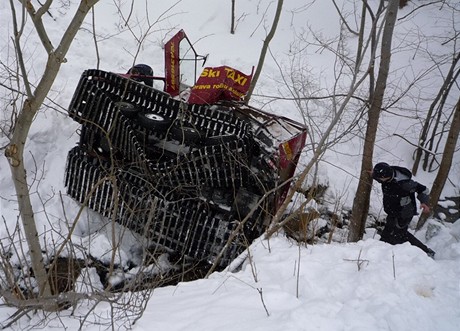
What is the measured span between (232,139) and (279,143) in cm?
60

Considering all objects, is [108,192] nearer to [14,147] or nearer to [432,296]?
[14,147]

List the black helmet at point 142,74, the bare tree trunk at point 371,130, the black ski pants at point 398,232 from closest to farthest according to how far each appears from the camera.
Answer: the black ski pants at point 398,232, the black helmet at point 142,74, the bare tree trunk at point 371,130

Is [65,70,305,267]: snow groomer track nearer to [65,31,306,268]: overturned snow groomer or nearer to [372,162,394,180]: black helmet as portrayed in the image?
[65,31,306,268]: overturned snow groomer

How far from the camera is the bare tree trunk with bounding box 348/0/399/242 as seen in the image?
640 cm

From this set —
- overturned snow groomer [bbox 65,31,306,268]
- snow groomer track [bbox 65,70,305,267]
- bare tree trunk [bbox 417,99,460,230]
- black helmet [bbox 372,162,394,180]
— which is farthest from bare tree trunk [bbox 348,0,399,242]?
snow groomer track [bbox 65,70,305,267]

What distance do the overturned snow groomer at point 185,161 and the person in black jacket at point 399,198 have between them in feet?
3.81

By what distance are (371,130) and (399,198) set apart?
58.5 inches

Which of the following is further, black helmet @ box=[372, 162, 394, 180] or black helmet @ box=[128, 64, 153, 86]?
black helmet @ box=[128, 64, 153, 86]

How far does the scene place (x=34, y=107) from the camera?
10.0 ft

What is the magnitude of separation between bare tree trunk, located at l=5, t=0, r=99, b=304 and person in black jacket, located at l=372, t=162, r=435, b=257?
13.1 ft

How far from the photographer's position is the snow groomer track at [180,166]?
5.00 meters

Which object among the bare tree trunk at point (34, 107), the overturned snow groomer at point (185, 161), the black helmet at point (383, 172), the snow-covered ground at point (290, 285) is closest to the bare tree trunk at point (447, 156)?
the snow-covered ground at point (290, 285)

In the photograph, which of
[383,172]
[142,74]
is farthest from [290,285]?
[142,74]

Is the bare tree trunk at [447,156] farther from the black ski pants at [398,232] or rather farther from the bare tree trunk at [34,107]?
the bare tree trunk at [34,107]
